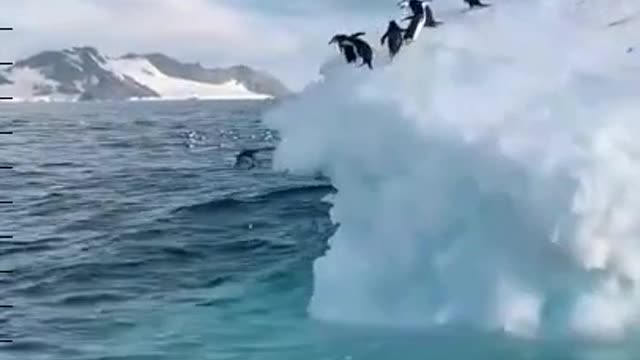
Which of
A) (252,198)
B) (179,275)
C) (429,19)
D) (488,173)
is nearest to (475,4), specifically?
(429,19)

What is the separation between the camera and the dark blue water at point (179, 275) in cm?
1342

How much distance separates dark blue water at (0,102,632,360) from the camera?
1342 centimetres

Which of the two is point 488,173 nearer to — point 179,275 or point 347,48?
point 347,48

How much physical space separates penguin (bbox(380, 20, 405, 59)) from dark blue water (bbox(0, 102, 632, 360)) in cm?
420

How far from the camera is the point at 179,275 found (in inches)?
741

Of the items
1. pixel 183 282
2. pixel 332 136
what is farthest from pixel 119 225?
pixel 332 136

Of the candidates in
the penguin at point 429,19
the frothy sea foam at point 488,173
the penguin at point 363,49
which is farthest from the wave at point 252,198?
the frothy sea foam at point 488,173

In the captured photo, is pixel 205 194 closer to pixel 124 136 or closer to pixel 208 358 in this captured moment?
pixel 208 358

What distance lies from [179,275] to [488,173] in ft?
26.1

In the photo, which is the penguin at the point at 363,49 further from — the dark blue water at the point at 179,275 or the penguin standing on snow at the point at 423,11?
the dark blue water at the point at 179,275

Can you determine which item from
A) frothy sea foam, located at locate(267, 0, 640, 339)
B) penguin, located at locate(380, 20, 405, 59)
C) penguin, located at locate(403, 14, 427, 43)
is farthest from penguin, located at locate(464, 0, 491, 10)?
penguin, located at locate(380, 20, 405, 59)

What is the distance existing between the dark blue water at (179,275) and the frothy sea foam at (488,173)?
67 cm

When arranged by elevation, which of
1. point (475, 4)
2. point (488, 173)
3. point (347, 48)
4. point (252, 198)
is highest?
point (252, 198)

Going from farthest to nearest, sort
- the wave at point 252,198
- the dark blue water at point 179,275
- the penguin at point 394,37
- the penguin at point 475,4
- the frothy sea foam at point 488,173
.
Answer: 1. the wave at point 252,198
2. the penguin at point 475,4
3. the penguin at point 394,37
4. the dark blue water at point 179,275
5. the frothy sea foam at point 488,173
